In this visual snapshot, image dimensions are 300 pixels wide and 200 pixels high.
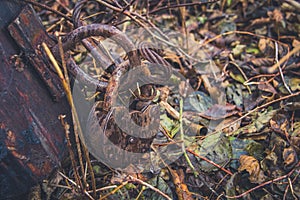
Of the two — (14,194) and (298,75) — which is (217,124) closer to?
(298,75)

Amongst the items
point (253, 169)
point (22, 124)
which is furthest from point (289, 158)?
point (22, 124)

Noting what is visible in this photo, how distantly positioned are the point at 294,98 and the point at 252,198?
0.50 metres

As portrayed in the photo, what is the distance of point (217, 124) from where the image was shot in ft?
5.11

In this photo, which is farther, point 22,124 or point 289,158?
point 289,158

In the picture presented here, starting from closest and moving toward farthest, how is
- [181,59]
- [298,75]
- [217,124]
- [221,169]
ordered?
1. [221,169]
2. [217,124]
3. [298,75]
4. [181,59]

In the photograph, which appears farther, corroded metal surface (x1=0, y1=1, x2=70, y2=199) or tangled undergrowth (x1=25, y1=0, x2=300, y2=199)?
tangled undergrowth (x1=25, y1=0, x2=300, y2=199)

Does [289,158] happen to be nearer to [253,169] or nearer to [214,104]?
[253,169]

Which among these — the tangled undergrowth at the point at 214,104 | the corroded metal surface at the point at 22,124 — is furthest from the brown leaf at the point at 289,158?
the corroded metal surface at the point at 22,124

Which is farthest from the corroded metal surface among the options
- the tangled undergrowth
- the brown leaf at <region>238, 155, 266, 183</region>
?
the brown leaf at <region>238, 155, 266, 183</region>

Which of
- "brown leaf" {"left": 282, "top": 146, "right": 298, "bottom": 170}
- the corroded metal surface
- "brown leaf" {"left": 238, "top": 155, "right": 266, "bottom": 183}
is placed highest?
the corroded metal surface

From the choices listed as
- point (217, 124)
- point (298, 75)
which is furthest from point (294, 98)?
point (217, 124)

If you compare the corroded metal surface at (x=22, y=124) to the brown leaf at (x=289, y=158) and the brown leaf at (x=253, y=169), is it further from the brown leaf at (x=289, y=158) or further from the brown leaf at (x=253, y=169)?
the brown leaf at (x=289, y=158)

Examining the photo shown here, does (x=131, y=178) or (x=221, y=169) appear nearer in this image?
(x=131, y=178)

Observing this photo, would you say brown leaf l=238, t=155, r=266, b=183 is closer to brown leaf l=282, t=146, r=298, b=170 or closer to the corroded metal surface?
brown leaf l=282, t=146, r=298, b=170
